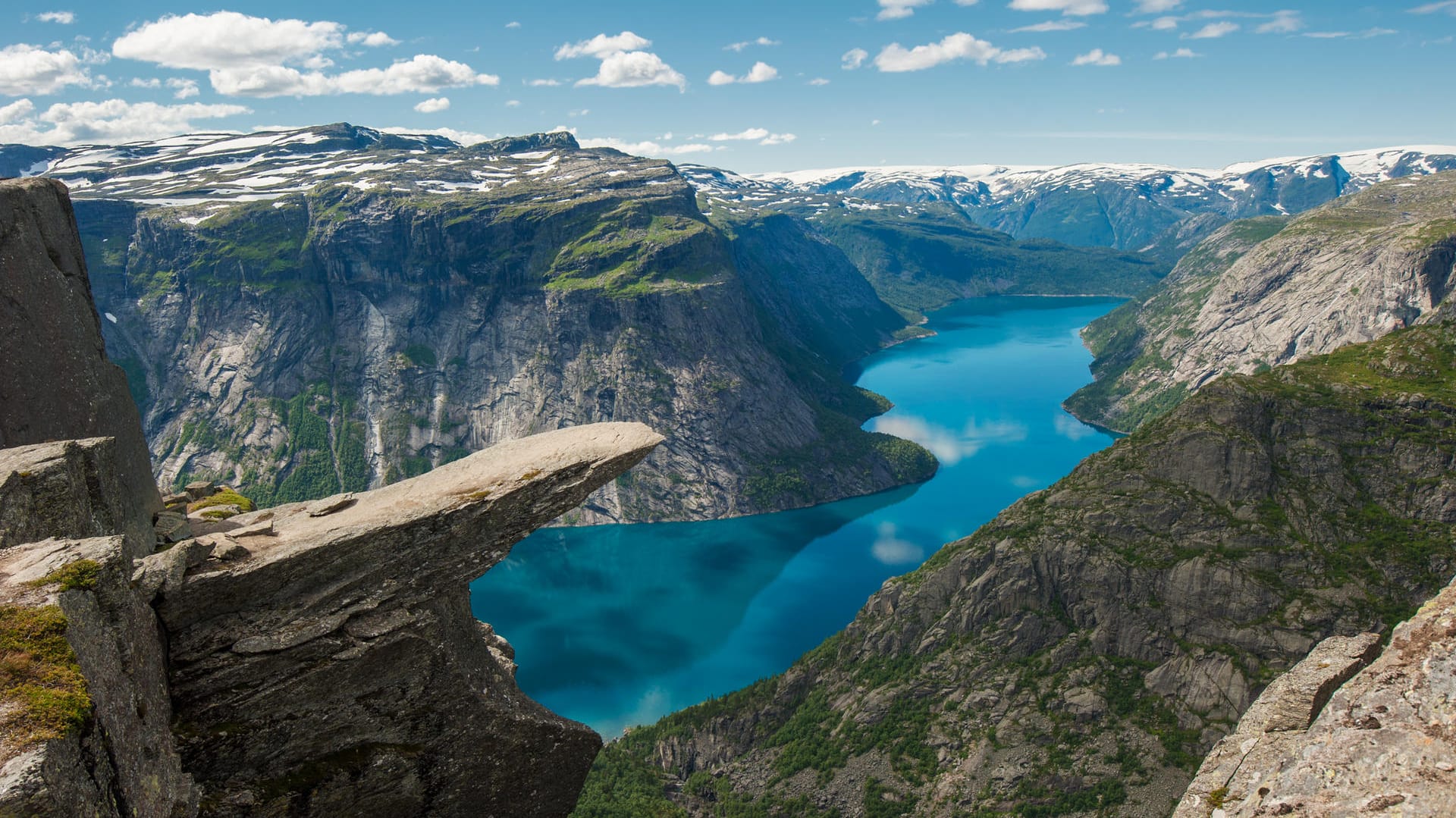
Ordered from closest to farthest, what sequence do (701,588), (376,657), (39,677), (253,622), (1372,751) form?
(39,677), (1372,751), (253,622), (376,657), (701,588)

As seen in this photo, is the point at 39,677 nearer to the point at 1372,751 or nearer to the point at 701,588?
the point at 1372,751

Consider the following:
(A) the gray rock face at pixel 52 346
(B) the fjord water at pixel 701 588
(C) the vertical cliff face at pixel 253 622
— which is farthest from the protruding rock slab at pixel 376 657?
(B) the fjord water at pixel 701 588

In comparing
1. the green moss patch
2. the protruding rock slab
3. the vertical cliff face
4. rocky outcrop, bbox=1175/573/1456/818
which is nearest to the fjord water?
the protruding rock slab

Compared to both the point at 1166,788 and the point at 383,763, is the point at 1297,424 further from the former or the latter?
the point at 383,763

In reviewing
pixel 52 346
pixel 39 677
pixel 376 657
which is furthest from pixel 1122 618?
pixel 39 677

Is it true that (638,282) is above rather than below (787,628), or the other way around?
above

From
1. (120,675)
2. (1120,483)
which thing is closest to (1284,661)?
(1120,483)
